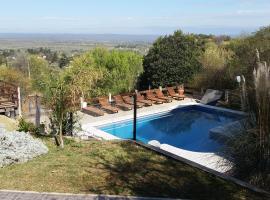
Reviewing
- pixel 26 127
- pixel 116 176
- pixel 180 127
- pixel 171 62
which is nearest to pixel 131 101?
pixel 180 127

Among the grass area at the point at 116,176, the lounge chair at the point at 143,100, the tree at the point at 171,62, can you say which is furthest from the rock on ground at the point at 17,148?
the tree at the point at 171,62

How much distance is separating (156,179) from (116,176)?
0.64 metres

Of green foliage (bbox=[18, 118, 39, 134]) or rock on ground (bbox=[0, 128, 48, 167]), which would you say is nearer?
rock on ground (bbox=[0, 128, 48, 167])

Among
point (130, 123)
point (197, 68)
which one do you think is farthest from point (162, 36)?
point (130, 123)

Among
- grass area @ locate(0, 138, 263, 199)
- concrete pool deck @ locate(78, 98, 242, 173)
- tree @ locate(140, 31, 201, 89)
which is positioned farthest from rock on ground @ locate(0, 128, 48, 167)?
tree @ locate(140, 31, 201, 89)

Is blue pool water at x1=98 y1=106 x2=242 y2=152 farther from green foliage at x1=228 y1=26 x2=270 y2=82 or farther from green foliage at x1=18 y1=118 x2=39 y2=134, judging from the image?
green foliage at x1=18 y1=118 x2=39 y2=134

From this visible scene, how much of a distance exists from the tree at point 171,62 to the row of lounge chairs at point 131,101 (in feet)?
2.87

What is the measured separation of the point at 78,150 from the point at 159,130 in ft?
24.3

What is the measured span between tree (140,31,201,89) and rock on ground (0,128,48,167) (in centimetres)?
1209

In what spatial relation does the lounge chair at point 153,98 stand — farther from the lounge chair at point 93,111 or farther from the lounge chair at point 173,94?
the lounge chair at point 93,111

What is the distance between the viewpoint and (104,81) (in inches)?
803

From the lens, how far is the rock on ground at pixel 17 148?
691 cm

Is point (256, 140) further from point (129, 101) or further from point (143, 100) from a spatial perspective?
point (143, 100)

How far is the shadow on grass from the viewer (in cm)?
561
